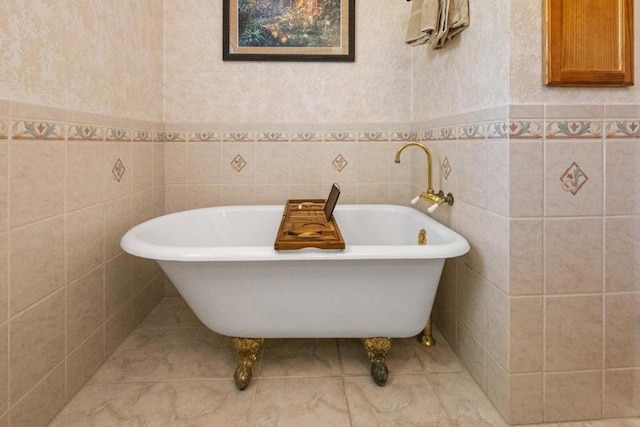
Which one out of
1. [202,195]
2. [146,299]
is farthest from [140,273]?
[202,195]

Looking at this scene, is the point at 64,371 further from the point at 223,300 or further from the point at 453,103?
the point at 453,103

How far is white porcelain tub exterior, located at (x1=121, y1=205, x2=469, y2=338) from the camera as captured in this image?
117 cm

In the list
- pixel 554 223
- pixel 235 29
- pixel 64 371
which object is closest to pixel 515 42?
pixel 554 223

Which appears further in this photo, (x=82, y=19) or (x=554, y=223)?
(x=82, y=19)

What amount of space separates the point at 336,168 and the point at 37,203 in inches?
59.3

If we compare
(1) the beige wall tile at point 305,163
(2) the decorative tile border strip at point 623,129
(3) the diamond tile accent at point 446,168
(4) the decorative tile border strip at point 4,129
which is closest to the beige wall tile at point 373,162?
(1) the beige wall tile at point 305,163

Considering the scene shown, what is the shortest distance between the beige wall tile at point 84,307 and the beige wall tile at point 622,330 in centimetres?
187

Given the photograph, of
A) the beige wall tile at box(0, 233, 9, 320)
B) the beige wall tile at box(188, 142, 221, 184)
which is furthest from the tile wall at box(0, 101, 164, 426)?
the beige wall tile at box(188, 142, 221, 184)

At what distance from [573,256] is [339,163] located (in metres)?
1.35

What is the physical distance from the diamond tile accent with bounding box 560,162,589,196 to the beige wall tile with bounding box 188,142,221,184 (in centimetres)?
177

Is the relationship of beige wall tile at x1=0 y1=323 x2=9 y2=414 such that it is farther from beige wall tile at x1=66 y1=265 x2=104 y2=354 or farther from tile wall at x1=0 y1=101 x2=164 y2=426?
beige wall tile at x1=66 y1=265 x2=104 y2=354

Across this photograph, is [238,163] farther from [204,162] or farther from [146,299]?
[146,299]

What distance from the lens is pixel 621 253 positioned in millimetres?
1168

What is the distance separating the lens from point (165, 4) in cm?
213
